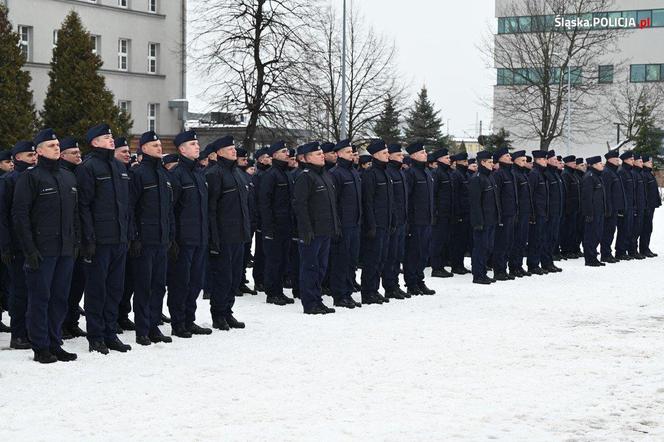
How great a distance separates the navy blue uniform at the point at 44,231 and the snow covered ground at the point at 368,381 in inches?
16.9

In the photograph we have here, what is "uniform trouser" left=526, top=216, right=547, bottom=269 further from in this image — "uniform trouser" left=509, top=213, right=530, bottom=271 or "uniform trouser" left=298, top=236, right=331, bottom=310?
"uniform trouser" left=298, top=236, right=331, bottom=310

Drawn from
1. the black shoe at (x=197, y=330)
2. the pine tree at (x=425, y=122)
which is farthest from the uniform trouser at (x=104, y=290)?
the pine tree at (x=425, y=122)

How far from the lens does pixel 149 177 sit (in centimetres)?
1120

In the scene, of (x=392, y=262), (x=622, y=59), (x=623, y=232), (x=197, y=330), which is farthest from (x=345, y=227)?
(x=622, y=59)

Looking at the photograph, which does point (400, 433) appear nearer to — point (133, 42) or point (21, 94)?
point (21, 94)

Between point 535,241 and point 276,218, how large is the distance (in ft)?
19.2

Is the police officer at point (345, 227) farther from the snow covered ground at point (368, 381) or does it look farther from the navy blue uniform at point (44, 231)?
the navy blue uniform at point (44, 231)

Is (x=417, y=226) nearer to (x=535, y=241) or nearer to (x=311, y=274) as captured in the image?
(x=311, y=274)

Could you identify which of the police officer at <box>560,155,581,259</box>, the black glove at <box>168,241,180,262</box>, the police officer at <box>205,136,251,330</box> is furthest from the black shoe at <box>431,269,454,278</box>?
the black glove at <box>168,241,180,262</box>

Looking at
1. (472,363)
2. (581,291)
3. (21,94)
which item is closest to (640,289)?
(581,291)

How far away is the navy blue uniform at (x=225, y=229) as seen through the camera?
12.3m

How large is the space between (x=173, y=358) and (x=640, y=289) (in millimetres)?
8818

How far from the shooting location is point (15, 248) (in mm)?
10727

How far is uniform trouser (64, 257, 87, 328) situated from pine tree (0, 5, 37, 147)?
24086 millimetres
